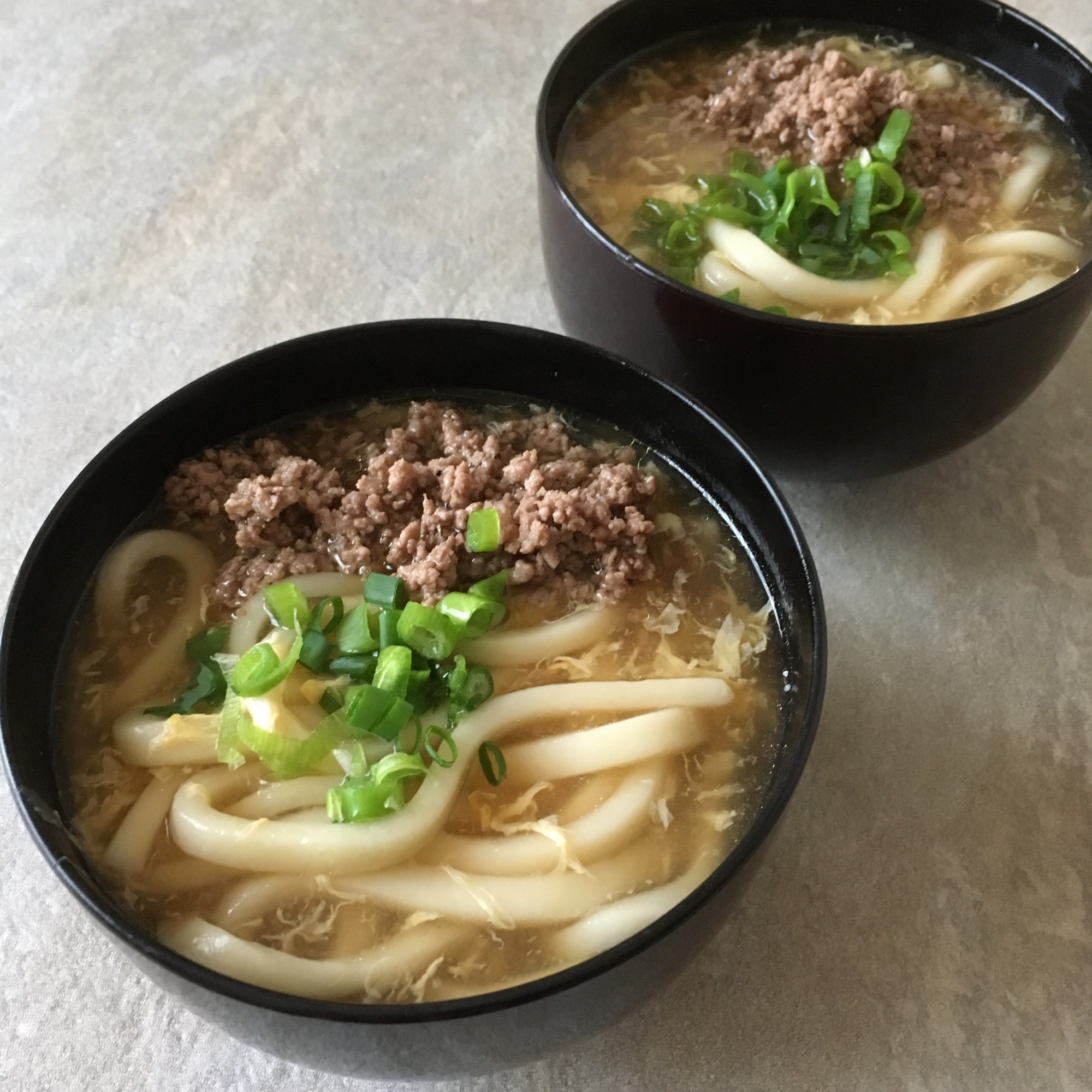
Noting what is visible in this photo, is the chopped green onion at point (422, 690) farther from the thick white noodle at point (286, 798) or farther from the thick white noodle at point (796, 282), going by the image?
the thick white noodle at point (796, 282)

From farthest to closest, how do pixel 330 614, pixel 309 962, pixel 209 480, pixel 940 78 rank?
pixel 940 78 < pixel 209 480 < pixel 330 614 < pixel 309 962


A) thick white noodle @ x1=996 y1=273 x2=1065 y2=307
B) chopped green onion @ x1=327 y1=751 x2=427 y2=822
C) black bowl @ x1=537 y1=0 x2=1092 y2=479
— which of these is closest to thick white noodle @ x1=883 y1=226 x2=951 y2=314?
thick white noodle @ x1=996 y1=273 x2=1065 y2=307

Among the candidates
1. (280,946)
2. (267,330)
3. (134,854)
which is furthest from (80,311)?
(280,946)

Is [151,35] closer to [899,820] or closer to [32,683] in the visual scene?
A: [32,683]

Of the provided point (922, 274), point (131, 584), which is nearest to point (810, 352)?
point (922, 274)

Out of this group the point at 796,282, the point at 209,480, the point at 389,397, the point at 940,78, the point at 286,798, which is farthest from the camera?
the point at 940,78

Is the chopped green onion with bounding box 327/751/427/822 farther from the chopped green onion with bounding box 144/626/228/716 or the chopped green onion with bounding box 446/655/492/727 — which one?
the chopped green onion with bounding box 144/626/228/716

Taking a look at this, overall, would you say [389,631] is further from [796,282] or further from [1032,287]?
[1032,287]
